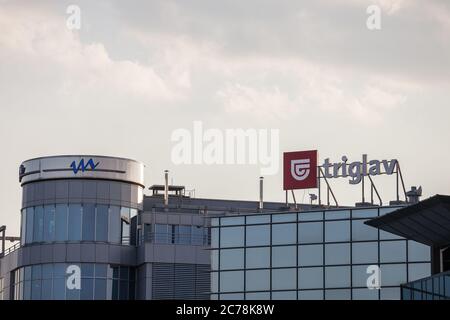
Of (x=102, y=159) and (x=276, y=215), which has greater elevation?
(x=102, y=159)

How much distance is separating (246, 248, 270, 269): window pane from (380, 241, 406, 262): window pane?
30.0 ft

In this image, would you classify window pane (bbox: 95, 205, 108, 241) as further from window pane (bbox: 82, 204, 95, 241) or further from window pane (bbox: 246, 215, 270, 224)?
window pane (bbox: 246, 215, 270, 224)

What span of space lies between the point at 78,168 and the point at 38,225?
6.63 meters

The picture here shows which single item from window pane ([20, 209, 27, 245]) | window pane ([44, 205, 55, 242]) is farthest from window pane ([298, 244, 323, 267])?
window pane ([20, 209, 27, 245])

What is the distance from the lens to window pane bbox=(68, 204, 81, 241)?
112m

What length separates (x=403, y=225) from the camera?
6994 centimetres

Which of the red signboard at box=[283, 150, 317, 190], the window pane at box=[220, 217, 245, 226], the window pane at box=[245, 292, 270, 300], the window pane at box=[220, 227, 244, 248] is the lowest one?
the window pane at box=[245, 292, 270, 300]

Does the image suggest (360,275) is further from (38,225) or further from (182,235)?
(38,225)

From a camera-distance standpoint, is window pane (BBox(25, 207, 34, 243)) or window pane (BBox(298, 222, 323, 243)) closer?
window pane (BBox(298, 222, 323, 243))

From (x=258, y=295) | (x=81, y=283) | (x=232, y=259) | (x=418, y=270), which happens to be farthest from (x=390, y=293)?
(x=81, y=283)

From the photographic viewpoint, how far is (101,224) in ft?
372

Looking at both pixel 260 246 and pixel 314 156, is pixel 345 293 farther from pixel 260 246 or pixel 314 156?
pixel 314 156
